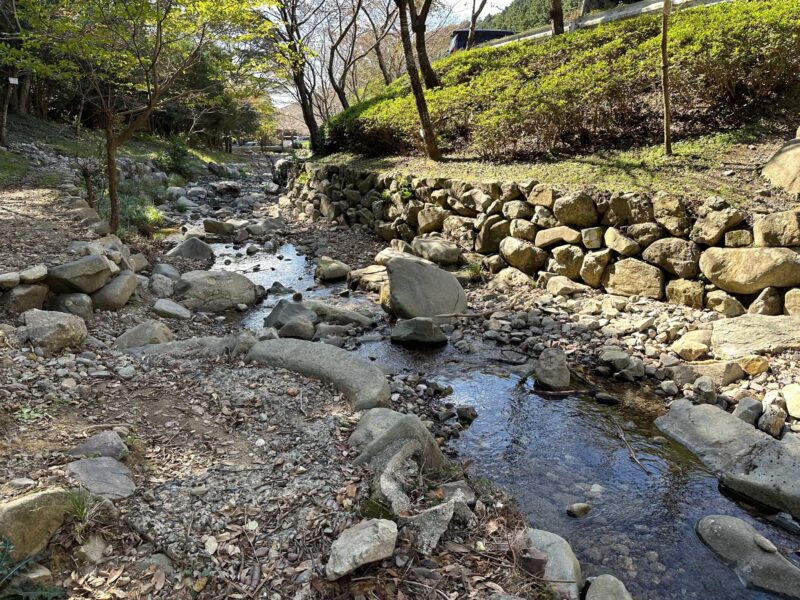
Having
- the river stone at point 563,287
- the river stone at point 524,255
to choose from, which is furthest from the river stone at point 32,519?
the river stone at point 524,255

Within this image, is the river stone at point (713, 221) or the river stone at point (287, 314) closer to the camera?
the river stone at point (713, 221)

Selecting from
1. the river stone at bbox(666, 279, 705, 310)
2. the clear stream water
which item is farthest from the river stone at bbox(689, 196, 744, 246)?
the clear stream water

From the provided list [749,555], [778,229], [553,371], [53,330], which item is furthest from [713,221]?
[53,330]

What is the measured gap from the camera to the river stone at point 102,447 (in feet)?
9.70

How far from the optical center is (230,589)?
2.41 metres

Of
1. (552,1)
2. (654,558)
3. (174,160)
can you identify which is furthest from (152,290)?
(174,160)

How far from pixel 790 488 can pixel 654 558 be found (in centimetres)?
111

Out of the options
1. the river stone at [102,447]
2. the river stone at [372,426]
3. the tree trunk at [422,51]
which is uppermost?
the tree trunk at [422,51]

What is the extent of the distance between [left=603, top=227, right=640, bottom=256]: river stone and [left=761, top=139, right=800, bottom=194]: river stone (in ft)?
5.12

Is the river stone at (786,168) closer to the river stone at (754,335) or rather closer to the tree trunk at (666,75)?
the tree trunk at (666,75)

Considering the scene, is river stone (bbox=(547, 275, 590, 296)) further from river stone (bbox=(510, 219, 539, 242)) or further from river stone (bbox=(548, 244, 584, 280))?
river stone (bbox=(510, 219, 539, 242))

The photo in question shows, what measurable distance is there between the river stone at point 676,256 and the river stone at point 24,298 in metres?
6.53

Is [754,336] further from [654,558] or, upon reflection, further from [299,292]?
[299,292]

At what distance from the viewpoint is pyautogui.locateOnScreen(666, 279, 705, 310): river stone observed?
5859 mm
